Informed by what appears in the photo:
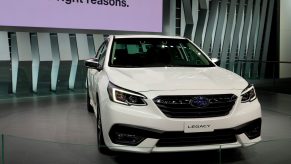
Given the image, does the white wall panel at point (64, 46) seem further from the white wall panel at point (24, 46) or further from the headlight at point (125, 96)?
the headlight at point (125, 96)

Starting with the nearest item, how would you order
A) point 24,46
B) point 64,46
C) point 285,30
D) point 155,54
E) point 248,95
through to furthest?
point 248,95 → point 155,54 → point 24,46 → point 64,46 → point 285,30

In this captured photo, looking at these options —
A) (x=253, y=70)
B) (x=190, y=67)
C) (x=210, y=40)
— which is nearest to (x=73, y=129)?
(x=190, y=67)

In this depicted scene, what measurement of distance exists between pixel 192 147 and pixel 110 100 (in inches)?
39.4

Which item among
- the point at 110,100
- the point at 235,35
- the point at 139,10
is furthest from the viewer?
the point at 235,35

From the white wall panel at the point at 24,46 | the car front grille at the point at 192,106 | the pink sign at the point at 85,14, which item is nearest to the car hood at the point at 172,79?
the car front grille at the point at 192,106

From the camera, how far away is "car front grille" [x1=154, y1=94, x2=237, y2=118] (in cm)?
376

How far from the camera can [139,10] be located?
1213 cm

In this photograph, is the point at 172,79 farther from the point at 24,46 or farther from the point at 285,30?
the point at 285,30

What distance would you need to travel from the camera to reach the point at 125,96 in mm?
3930

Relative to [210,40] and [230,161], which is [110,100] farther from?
[210,40]

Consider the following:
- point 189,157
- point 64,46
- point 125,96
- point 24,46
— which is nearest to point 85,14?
point 64,46

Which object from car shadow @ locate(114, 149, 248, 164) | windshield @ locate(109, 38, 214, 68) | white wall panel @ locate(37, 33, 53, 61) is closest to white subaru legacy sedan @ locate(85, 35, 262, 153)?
car shadow @ locate(114, 149, 248, 164)

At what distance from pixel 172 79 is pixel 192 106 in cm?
49

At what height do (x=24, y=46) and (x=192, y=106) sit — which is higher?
(x=192, y=106)
